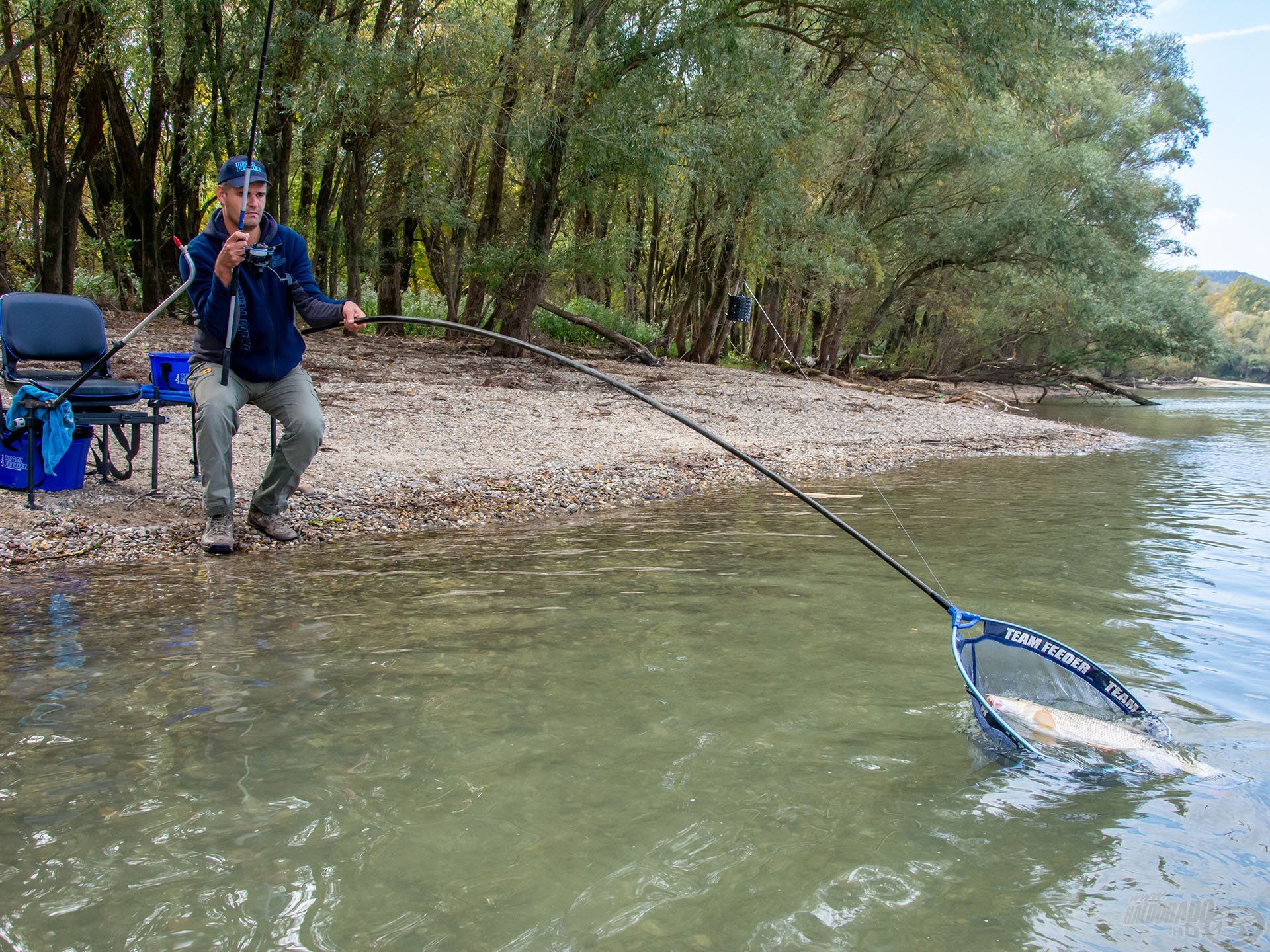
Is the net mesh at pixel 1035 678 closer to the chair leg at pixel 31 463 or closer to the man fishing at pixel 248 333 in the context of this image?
the man fishing at pixel 248 333

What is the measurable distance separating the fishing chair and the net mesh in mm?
5172

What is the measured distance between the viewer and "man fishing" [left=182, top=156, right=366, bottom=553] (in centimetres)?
541

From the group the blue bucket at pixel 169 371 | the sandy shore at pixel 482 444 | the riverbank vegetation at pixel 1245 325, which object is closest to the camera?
the sandy shore at pixel 482 444

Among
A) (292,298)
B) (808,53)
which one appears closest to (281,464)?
(292,298)

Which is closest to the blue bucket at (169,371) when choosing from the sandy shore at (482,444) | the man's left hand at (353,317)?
the sandy shore at (482,444)

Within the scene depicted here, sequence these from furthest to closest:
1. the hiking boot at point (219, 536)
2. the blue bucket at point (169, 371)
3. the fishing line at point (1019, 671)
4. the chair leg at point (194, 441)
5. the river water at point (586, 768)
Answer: the blue bucket at point (169, 371)
the hiking boot at point (219, 536)
the chair leg at point (194, 441)
the fishing line at point (1019, 671)
the river water at point (586, 768)

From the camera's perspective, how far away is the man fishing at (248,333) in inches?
213

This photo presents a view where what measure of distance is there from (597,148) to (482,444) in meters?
5.21

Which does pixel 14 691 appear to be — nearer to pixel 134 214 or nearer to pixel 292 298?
pixel 292 298

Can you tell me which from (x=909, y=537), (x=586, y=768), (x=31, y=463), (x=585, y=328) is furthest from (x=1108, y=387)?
(x=586, y=768)

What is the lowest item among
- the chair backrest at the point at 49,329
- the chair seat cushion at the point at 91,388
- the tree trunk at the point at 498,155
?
the chair seat cushion at the point at 91,388

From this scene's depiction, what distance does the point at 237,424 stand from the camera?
5.91 m

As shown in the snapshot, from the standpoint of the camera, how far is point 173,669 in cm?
393

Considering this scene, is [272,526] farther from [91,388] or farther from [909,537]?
[909,537]
